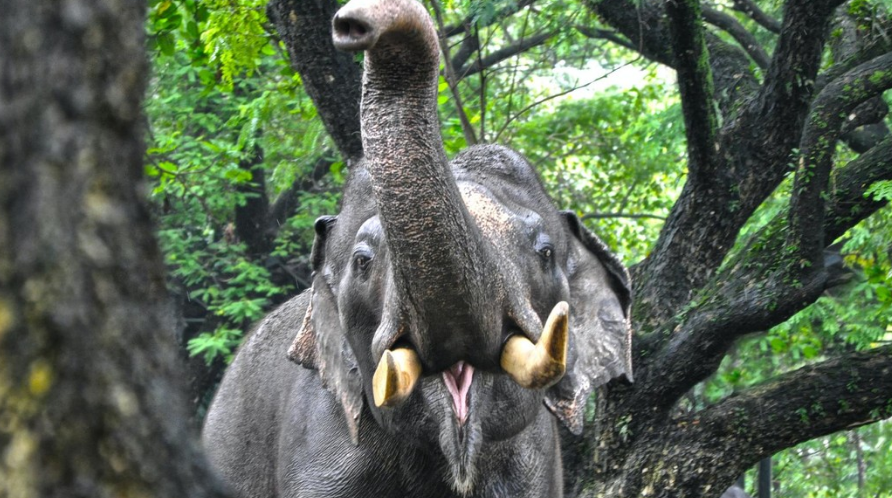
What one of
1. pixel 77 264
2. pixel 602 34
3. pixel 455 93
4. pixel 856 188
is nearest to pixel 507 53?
pixel 602 34

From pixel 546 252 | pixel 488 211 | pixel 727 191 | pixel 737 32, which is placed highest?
pixel 737 32

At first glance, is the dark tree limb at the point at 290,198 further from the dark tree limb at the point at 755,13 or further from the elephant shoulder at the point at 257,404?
the elephant shoulder at the point at 257,404

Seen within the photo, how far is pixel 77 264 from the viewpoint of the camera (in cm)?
103

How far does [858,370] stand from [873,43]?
1894 millimetres

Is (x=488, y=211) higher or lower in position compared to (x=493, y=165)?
lower

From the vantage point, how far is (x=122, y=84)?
1.08 metres

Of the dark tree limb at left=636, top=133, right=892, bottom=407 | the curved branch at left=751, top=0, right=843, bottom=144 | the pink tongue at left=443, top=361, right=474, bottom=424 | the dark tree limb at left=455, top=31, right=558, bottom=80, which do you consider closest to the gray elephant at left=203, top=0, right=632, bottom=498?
the pink tongue at left=443, top=361, right=474, bottom=424

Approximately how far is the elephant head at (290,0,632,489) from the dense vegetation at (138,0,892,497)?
207 centimetres

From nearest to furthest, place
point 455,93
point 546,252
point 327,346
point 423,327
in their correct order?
point 423,327
point 546,252
point 327,346
point 455,93

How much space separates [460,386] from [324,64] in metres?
2.91

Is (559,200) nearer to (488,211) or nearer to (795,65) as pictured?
(795,65)

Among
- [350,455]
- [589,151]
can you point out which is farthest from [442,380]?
[589,151]

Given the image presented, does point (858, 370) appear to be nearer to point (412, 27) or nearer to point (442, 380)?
point (442, 380)

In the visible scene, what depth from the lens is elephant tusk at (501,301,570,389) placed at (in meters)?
3.61
